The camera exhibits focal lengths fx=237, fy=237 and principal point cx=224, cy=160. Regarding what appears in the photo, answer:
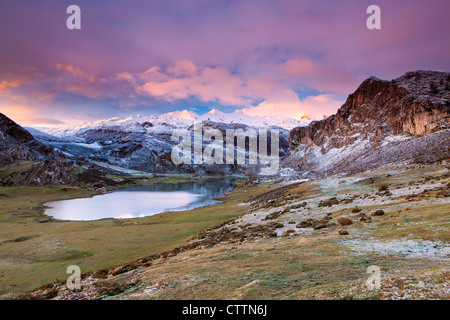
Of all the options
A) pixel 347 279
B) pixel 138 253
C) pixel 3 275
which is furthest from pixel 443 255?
pixel 3 275

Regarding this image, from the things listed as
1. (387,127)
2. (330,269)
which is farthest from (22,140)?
(387,127)

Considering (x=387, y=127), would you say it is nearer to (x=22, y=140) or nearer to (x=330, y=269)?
(x=330, y=269)

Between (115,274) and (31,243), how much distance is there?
24.0m

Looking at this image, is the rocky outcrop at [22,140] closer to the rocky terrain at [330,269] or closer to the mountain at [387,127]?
the mountain at [387,127]

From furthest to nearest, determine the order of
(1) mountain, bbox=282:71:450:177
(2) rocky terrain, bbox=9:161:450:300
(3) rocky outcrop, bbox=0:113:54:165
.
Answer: (3) rocky outcrop, bbox=0:113:54:165 < (1) mountain, bbox=282:71:450:177 < (2) rocky terrain, bbox=9:161:450:300

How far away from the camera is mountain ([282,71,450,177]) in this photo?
261 ft

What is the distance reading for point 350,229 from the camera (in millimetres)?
19062

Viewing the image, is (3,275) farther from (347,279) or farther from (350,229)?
(350,229)

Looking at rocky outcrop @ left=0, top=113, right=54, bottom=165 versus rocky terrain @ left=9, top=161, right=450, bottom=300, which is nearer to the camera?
rocky terrain @ left=9, top=161, right=450, bottom=300

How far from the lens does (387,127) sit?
11019 centimetres

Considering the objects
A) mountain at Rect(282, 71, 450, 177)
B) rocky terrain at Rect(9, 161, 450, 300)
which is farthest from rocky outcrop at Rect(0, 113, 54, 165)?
rocky terrain at Rect(9, 161, 450, 300)

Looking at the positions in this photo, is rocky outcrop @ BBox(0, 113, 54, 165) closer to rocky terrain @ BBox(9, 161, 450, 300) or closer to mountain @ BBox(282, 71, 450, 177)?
mountain @ BBox(282, 71, 450, 177)
